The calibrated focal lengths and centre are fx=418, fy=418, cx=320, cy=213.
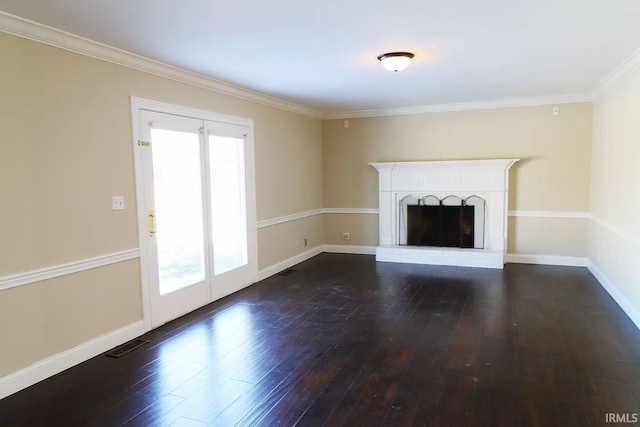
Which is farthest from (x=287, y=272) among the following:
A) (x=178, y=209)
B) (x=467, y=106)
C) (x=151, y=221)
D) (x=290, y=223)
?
(x=467, y=106)

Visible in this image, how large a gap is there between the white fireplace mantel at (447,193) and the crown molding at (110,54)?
2.59 metres

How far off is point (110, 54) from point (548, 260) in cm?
620

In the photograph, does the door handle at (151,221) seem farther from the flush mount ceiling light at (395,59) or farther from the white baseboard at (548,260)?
the white baseboard at (548,260)

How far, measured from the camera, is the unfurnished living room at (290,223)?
2.69m

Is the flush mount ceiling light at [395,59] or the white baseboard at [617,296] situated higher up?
the flush mount ceiling light at [395,59]

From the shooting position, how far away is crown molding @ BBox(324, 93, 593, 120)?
5938 millimetres

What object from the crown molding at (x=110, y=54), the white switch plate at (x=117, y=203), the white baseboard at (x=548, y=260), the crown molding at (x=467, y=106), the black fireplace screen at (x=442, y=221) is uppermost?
the crown molding at (x=467, y=106)

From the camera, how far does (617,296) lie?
4.40 meters

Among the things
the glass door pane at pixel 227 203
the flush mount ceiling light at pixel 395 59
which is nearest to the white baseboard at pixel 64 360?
the glass door pane at pixel 227 203

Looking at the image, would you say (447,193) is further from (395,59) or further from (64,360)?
(64,360)

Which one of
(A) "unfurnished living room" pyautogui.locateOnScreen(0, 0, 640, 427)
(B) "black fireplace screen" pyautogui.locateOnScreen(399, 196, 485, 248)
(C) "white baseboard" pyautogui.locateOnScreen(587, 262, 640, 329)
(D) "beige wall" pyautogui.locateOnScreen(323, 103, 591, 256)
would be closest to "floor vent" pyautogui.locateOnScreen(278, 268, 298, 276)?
(A) "unfurnished living room" pyautogui.locateOnScreen(0, 0, 640, 427)

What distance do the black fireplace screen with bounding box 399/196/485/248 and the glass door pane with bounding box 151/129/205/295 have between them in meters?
3.58

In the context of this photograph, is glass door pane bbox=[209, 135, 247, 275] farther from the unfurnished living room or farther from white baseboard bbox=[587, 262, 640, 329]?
white baseboard bbox=[587, 262, 640, 329]

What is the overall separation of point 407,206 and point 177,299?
13.1ft
